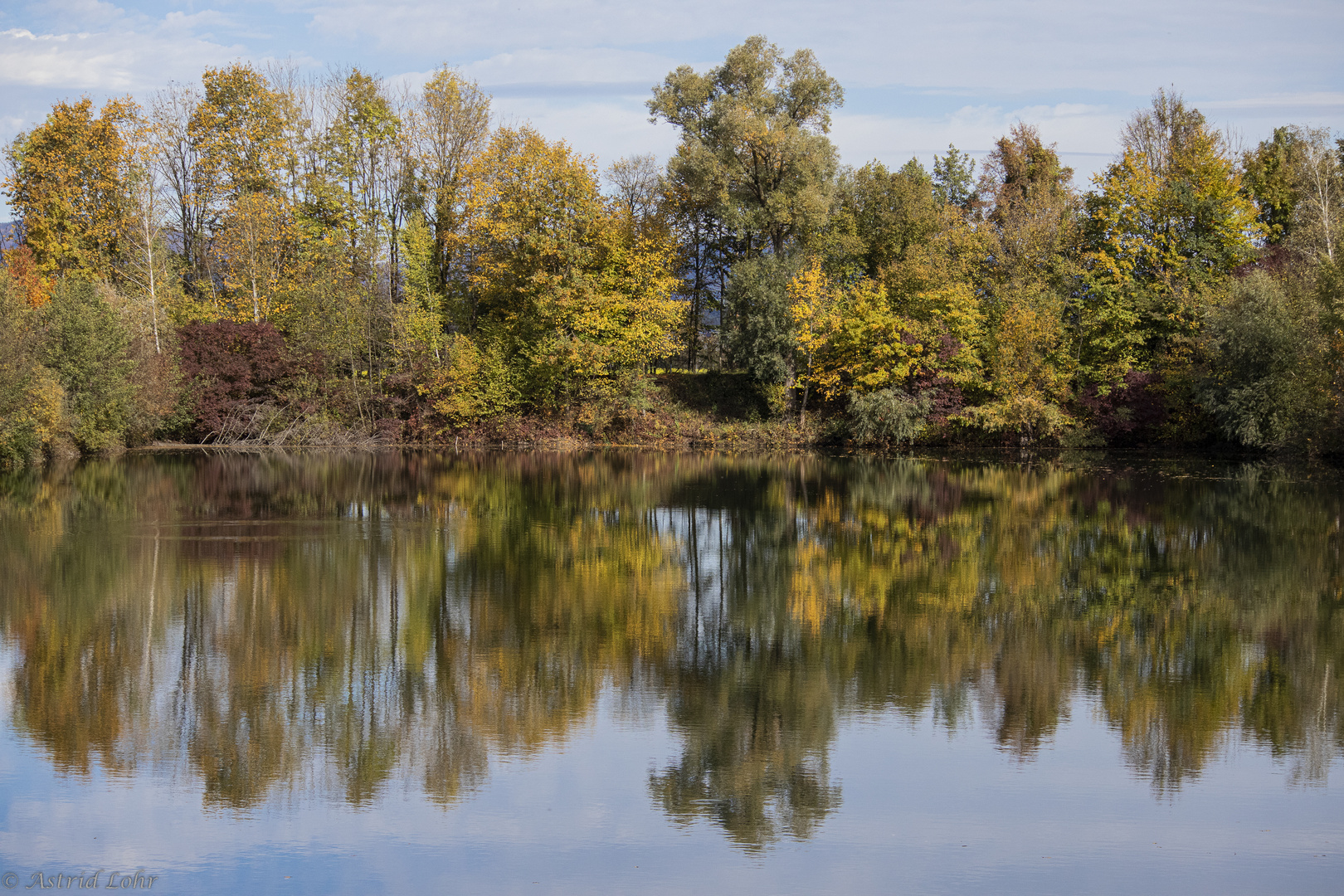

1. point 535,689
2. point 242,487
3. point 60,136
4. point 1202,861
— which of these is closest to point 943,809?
point 1202,861

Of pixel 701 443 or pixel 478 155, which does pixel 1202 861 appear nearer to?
pixel 701 443

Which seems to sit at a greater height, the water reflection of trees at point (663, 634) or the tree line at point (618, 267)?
the tree line at point (618, 267)

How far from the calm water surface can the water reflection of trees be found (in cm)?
5

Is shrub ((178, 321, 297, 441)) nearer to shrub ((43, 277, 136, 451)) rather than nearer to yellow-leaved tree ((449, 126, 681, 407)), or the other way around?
shrub ((43, 277, 136, 451))

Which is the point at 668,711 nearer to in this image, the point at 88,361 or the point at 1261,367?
the point at 88,361

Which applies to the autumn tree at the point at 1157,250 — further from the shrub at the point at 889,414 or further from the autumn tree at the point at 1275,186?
the shrub at the point at 889,414

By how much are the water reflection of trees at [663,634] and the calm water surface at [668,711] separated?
0.05 m

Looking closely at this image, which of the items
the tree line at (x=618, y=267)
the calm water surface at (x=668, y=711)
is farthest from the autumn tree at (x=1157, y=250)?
the calm water surface at (x=668, y=711)

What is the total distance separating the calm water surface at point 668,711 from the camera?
6973mm

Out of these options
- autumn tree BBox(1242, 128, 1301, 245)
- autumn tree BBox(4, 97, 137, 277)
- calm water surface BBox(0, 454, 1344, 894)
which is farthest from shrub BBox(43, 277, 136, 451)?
autumn tree BBox(1242, 128, 1301, 245)

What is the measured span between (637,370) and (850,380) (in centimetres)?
861

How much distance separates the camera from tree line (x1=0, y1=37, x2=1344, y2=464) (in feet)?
139

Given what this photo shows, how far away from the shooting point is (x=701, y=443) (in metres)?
45.4

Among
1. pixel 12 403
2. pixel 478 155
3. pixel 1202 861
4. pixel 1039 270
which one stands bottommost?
pixel 1202 861
